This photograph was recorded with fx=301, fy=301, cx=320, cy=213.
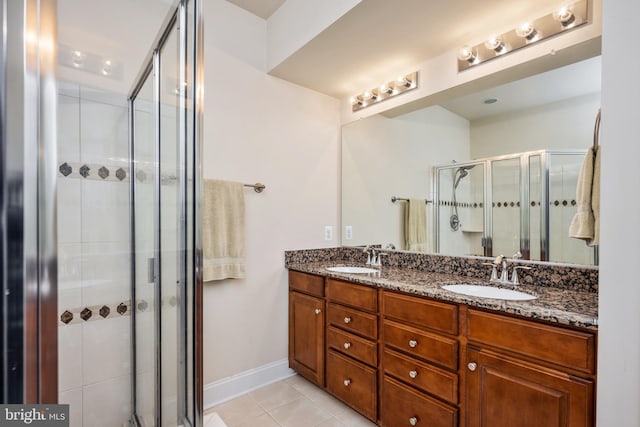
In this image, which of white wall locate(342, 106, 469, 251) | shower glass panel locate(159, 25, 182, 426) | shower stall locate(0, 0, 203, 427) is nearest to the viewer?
shower stall locate(0, 0, 203, 427)

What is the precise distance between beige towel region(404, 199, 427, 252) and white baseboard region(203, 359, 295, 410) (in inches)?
52.8

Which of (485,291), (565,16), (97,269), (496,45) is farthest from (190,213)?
(565,16)

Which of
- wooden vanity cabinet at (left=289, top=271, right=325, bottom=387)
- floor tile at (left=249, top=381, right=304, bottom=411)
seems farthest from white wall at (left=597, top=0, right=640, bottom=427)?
floor tile at (left=249, top=381, right=304, bottom=411)

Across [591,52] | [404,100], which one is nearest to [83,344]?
[404,100]

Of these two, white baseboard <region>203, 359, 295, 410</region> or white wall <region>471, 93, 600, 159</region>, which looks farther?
white baseboard <region>203, 359, 295, 410</region>

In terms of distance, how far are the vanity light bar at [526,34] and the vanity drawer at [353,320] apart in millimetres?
1625

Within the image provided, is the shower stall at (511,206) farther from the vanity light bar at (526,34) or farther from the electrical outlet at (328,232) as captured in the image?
the electrical outlet at (328,232)

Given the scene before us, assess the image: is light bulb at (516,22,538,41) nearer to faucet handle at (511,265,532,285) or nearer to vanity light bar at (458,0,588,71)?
vanity light bar at (458,0,588,71)

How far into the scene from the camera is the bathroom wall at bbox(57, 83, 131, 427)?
4.53 ft

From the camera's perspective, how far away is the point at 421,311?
1.48 meters

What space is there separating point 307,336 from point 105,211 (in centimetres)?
149

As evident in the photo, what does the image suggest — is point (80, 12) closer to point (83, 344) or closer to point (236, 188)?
point (236, 188)

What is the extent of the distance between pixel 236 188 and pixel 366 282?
1.05 meters

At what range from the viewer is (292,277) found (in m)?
2.34
